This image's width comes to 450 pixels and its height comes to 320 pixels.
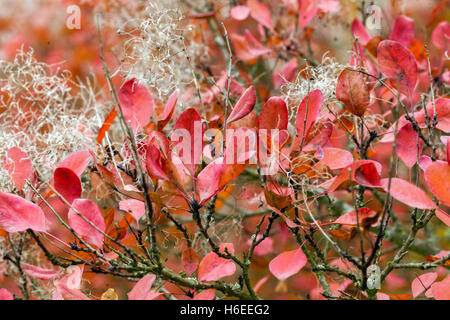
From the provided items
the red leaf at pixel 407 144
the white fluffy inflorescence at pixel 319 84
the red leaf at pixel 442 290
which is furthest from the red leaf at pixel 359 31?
the red leaf at pixel 442 290

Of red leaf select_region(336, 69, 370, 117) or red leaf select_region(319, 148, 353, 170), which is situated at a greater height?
red leaf select_region(336, 69, 370, 117)

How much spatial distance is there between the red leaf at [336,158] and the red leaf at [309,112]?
Result: 0.16ft

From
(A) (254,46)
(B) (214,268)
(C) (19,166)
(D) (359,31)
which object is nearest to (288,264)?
(B) (214,268)

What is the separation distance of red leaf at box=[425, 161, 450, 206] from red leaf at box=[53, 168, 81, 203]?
0.52 metres

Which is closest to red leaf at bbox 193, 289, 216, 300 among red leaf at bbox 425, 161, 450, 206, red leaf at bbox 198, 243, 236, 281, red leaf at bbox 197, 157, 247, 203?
red leaf at bbox 198, 243, 236, 281

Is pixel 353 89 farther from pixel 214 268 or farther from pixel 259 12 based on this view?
pixel 259 12

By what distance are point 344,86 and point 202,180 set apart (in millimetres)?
275

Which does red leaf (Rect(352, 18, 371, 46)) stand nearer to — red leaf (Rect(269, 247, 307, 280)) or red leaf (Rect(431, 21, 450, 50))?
red leaf (Rect(431, 21, 450, 50))

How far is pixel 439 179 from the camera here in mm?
570

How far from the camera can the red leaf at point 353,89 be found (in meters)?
0.67

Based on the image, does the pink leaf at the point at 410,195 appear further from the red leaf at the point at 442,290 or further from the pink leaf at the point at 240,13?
the pink leaf at the point at 240,13

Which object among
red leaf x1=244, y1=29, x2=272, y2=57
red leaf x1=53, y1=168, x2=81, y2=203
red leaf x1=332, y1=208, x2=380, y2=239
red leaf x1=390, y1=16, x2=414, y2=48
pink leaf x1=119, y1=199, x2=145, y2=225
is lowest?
red leaf x1=332, y1=208, x2=380, y2=239

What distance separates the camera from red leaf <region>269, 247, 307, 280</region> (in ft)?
2.14
